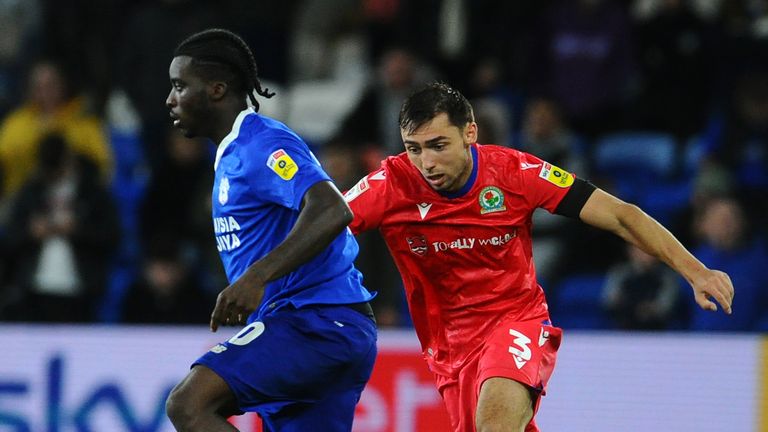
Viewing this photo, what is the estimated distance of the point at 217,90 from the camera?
4.86m

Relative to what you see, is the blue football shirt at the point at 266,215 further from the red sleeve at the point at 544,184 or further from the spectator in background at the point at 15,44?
the spectator in background at the point at 15,44

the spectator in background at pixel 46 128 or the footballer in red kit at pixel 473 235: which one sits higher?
the footballer in red kit at pixel 473 235

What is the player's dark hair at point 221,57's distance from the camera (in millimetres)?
Answer: 4836

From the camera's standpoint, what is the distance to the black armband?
5.55 m

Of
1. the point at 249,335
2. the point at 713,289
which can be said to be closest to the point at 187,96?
the point at 249,335

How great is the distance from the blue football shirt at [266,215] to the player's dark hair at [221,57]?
0.13 meters

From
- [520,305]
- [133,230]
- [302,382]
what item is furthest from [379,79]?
[302,382]

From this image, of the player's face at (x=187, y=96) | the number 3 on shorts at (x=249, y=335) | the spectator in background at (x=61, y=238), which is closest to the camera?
the number 3 on shorts at (x=249, y=335)

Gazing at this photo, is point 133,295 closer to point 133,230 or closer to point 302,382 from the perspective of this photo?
point 133,230

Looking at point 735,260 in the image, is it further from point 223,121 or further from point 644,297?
point 223,121

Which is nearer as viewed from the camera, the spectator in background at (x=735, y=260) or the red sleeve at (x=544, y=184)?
the red sleeve at (x=544, y=184)

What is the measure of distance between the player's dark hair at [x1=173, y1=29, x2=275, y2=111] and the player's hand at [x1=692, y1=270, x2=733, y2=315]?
6.07 ft

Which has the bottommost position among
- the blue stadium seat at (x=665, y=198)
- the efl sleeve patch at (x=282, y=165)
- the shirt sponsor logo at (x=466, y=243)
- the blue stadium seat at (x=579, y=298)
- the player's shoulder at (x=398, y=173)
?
the blue stadium seat at (x=579, y=298)

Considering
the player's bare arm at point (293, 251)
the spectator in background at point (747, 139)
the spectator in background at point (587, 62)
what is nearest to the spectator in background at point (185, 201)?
the spectator in background at point (587, 62)
